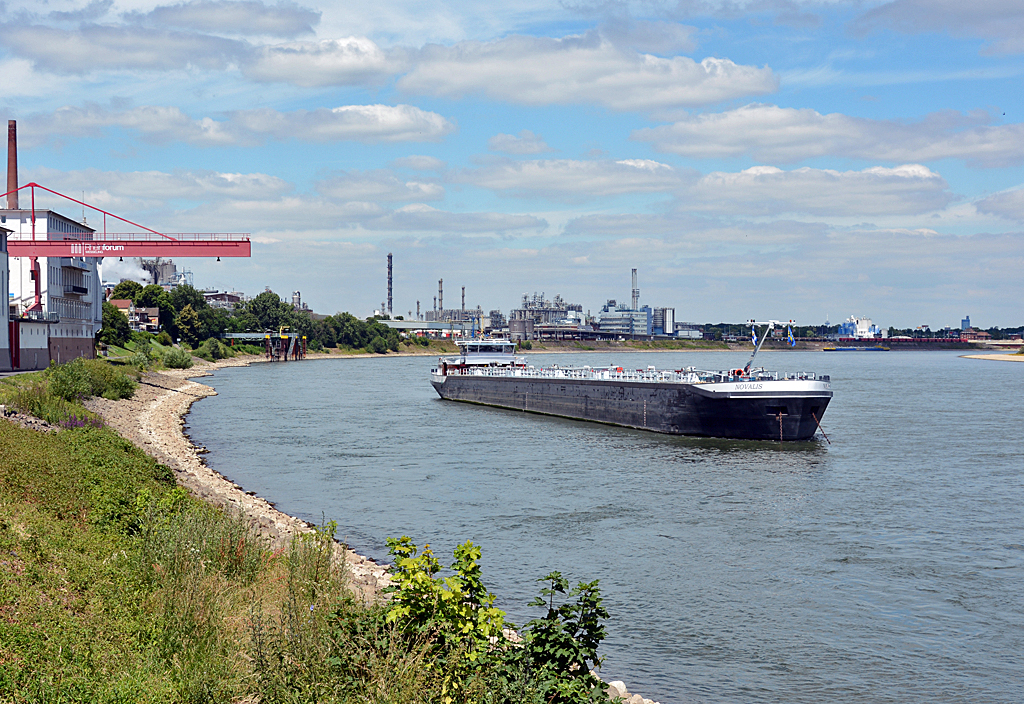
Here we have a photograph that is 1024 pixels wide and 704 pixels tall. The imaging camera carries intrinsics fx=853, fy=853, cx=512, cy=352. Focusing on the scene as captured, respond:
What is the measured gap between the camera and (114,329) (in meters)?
113

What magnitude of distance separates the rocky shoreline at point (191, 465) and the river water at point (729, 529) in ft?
4.81

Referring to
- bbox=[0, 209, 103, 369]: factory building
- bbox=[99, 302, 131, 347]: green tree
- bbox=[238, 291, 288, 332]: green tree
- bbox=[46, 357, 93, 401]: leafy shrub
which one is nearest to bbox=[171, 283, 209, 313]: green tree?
bbox=[238, 291, 288, 332]: green tree

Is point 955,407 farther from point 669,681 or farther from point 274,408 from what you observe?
point 669,681

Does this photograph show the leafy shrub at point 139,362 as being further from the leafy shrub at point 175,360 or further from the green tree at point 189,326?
the green tree at point 189,326

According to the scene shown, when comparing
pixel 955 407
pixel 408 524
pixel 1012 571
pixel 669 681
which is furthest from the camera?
pixel 955 407

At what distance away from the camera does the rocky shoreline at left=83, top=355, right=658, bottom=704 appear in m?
19.3

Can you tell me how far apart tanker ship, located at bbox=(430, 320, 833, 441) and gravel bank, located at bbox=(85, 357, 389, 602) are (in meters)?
26.7

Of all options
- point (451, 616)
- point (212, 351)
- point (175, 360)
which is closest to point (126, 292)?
point (212, 351)

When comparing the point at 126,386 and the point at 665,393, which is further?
the point at 126,386

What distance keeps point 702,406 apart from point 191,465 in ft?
92.5

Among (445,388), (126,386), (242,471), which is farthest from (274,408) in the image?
(242,471)

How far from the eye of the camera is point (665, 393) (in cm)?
5300

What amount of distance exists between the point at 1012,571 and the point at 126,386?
5893 centimetres

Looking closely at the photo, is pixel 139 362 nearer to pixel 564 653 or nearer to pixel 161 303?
pixel 161 303
